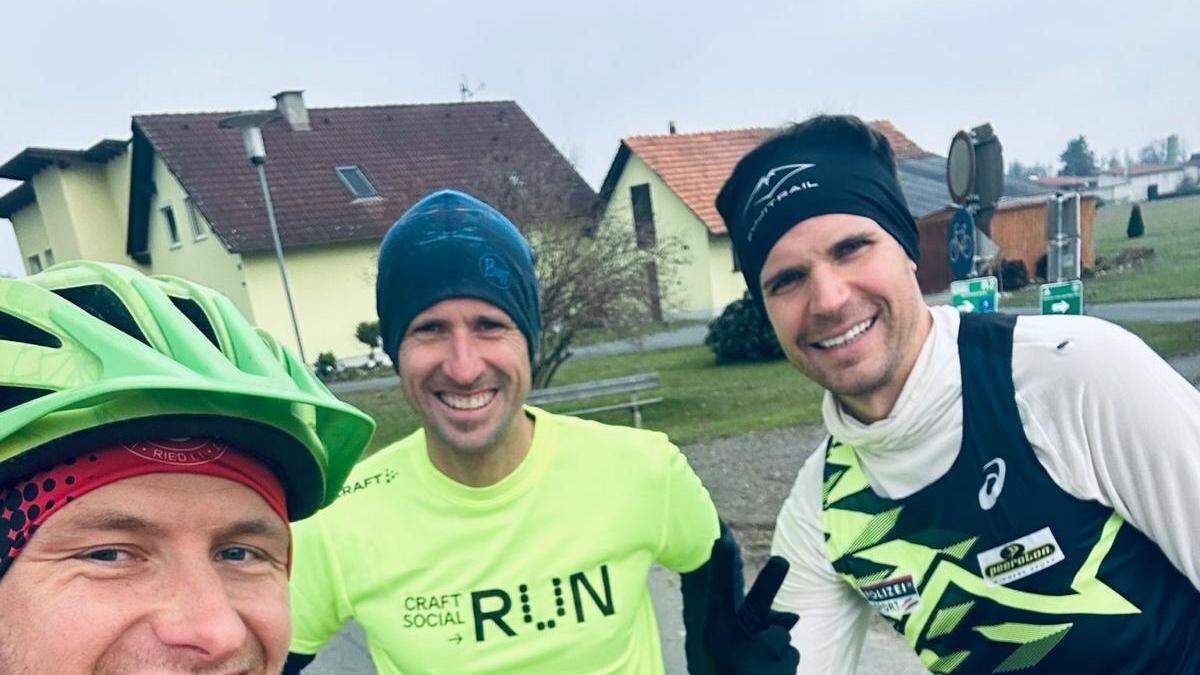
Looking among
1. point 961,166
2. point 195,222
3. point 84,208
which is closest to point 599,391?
point 961,166

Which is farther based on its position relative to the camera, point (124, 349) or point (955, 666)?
point (955, 666)

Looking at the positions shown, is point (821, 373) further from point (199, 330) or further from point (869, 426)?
point (199, 330)

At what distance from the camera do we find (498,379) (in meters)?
2.04

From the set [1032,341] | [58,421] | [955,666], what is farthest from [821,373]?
[58,421]

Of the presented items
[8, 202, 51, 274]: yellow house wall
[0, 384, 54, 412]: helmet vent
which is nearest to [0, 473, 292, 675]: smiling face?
[0, 384, 54, 412]: helmet vent

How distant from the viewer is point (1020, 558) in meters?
1.63

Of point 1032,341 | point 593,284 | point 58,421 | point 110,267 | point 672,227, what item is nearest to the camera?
point 58,421

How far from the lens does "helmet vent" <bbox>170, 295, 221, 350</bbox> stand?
3.79 feet

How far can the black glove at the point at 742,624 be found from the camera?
1770 millimetres

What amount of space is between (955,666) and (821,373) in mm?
732

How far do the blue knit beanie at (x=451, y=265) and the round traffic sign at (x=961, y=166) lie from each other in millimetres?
4862

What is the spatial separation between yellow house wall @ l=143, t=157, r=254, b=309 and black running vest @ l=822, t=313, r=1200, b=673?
20.4 meters

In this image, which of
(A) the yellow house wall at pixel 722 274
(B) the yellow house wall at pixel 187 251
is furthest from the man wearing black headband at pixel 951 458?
(A) the yellow house wall at pixel 722 274

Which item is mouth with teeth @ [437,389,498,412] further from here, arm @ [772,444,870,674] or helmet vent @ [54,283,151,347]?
helmet vent @ [54,283,151,347]
